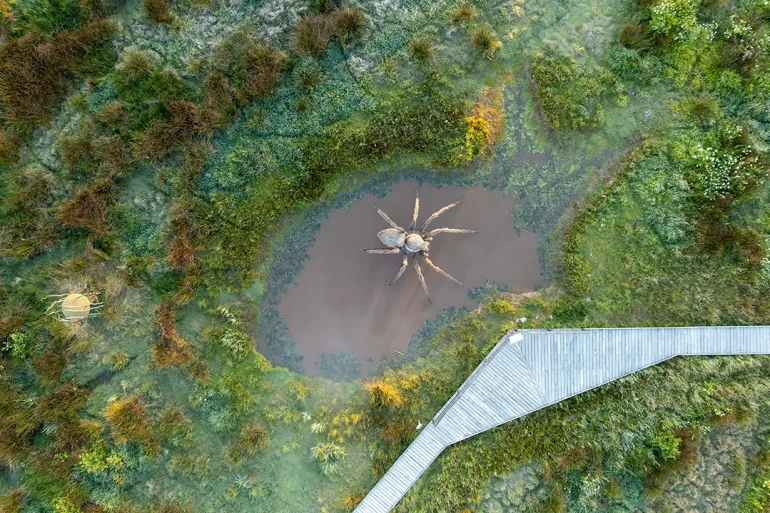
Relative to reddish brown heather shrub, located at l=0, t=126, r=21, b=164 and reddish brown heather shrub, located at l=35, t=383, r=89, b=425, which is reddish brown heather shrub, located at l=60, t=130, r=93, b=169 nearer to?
reddish brown heather shrub, located at l=0, t=126, r=21, b=164

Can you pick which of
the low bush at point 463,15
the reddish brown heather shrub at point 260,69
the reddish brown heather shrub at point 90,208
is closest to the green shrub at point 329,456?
the reddish brown heather shrub at point 90,208

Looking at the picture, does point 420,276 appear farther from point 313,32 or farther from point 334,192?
point 313,32

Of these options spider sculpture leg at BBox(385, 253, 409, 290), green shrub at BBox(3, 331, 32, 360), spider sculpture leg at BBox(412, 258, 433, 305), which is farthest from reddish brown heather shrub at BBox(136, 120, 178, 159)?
spider sculpture leg at BBox(412, 258, 433, 305)

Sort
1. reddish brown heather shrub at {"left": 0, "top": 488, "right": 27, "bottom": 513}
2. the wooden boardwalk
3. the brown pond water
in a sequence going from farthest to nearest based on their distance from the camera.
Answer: the brown pond water, the wooden boardwalk, reddish brown heather shrub at {"left": 0, "top": 488, "right": 27, "bottom": 513}

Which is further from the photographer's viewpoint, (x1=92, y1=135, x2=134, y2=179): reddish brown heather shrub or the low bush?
the low bush

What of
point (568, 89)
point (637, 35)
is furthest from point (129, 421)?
point (637, 35)

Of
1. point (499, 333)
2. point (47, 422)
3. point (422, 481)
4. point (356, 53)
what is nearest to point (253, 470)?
point (422, 481)
